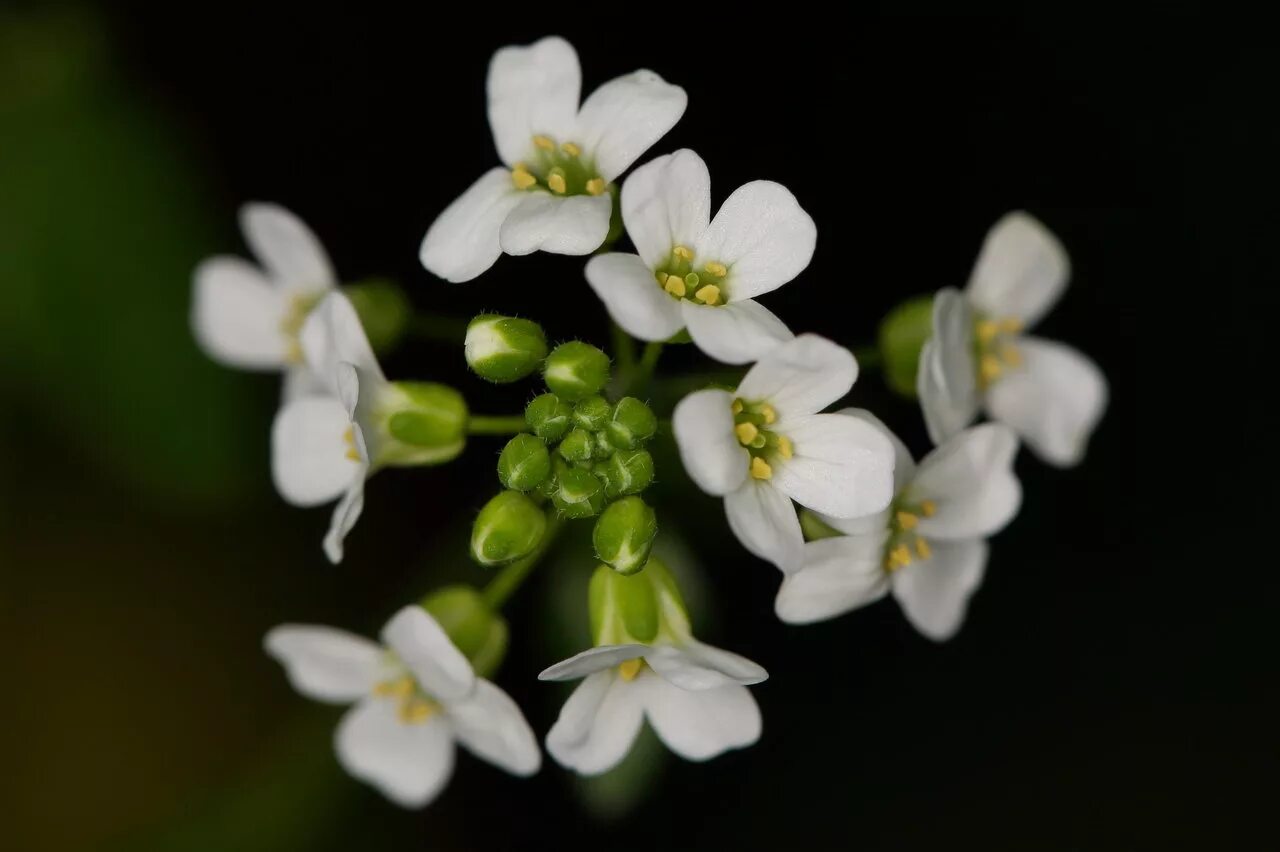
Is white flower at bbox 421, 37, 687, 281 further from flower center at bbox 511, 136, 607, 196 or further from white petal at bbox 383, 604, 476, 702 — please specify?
white petal at bbox 383, 604, 476, 702

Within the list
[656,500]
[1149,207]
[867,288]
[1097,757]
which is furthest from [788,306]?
[1097,757]

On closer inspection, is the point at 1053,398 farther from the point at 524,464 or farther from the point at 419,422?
the point at 419,422

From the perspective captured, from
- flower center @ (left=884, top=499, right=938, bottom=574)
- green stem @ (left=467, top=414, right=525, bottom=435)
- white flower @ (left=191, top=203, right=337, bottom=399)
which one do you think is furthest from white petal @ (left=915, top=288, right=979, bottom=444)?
white flower @ (left=191, top=203, right=337, bottom=399)

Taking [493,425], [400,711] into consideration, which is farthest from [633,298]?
[400,711]

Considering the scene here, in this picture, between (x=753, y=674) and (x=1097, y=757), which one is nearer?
(x=753, y=674)

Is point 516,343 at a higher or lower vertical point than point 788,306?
higher

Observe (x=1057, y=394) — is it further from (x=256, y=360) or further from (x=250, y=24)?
(x=250, y=24)

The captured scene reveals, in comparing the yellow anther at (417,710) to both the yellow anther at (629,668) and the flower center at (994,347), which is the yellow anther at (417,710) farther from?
the flower center at (994,347)
